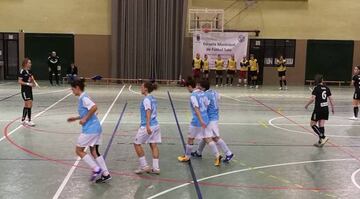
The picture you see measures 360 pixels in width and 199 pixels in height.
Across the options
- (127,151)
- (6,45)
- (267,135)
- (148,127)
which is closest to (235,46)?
(6,45)

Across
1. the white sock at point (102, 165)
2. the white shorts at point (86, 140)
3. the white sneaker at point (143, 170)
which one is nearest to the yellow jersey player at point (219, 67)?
the white sneaker at point (143, 170)

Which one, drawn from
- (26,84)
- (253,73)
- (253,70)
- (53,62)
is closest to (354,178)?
(26,84)

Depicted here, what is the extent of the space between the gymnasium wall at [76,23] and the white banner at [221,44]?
19.5ft

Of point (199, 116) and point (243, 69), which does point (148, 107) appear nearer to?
point (199, 116)

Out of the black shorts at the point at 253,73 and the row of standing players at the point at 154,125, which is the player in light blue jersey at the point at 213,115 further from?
the black shorts at the point at 253,73

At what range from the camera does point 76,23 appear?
29.8 metres

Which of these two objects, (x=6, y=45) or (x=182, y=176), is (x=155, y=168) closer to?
(x=182, y=176)

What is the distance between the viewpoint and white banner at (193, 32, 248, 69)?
29.3 m

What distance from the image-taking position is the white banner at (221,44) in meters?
29.3

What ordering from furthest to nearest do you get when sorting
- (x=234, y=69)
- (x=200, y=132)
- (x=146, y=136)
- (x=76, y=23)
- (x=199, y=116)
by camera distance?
(x=76, y=23) → (x=234, y=69) → (x=200, y=132) → (x=199, y=116) → (x=146, y=136)

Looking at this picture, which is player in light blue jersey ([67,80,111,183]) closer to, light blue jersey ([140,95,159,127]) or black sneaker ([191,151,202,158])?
light blue jersey ([140,95,159,127])

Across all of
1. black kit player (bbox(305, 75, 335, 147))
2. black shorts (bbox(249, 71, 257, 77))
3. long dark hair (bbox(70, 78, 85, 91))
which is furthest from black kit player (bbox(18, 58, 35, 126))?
black shorts (bbox(249, 71, 257, 77))

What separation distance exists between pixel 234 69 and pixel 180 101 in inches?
393

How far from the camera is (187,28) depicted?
29984mm
